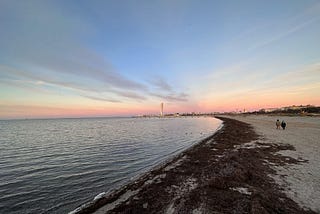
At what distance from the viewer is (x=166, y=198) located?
7.18 metres

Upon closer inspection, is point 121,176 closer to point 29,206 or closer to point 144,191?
point 144,191

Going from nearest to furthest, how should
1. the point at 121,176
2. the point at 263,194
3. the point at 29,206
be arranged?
1. the point at 263,194
2. the point at 29,206
3. the point at 121,176

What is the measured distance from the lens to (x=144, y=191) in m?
8.12

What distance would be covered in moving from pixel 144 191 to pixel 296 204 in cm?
568

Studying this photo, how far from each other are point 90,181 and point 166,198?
5.63 meters

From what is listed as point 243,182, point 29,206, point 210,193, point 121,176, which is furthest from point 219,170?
point 29,206

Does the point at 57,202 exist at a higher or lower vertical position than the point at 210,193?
lower

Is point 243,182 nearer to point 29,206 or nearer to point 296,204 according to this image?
point 296,204

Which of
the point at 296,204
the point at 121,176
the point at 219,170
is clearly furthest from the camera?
the point at 121,176

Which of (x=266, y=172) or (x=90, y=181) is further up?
(x=266, y=172)

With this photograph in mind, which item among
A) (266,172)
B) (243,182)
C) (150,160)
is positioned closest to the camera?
(243,182)

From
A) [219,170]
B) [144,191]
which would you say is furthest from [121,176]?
[219,170]

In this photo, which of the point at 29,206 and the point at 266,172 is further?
the point at 266,172

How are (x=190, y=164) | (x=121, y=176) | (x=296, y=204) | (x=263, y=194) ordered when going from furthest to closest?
(x=190, y=164) < (x=121, y=176) < (x=263, y=194) < (x=296, y=204)
